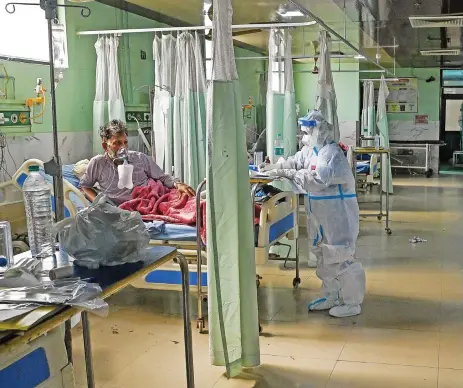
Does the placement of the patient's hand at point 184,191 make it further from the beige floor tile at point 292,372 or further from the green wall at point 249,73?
the green wall at point 249,73

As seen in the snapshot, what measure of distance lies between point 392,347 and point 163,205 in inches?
72.9

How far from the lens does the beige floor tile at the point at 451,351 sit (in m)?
3.21

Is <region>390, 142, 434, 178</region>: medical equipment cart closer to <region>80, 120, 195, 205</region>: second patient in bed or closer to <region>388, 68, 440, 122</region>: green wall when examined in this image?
<region>388, 68, 440, 122</region>: green wall

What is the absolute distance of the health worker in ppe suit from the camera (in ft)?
12.8

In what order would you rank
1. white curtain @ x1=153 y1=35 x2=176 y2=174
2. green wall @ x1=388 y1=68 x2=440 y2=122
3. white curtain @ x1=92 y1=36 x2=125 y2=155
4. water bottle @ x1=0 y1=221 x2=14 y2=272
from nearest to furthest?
water bottle @ x1=0 y1=221 x2=14 y2=272, white curtain @ x1=153 y1=35 x2=176 y2=174, white curtain @ x1=92 y1=36 x2=125 y2=155, green wall @ x1=388 y1=68 x2=440 y2=122

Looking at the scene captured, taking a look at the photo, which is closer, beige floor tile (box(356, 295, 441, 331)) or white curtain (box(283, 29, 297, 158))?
beige floor tile (box(356, 295, 441, 331))

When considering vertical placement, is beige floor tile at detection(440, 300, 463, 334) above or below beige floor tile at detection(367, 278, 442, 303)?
below

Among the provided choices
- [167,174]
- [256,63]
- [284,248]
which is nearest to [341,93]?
[256,63]

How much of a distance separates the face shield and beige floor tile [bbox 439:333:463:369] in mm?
1417

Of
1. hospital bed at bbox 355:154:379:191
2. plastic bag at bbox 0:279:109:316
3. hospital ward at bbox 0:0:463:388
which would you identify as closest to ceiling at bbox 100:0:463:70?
hospital ward at bbox 0:0:463:388

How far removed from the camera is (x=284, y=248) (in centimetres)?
590

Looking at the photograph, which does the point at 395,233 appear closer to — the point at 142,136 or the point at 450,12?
the point at 450,12

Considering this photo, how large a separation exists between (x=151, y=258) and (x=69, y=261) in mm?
281

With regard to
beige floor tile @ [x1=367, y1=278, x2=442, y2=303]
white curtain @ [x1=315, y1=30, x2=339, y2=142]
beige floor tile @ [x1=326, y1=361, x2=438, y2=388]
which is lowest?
beige floor tile @ [x1=326, y1=361, x2=438, y2=388]
